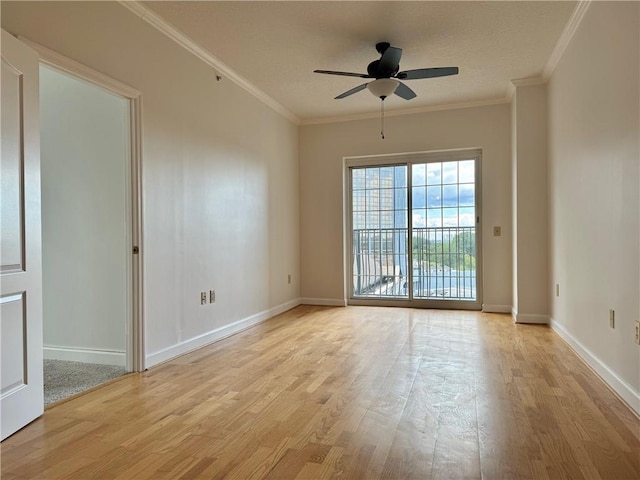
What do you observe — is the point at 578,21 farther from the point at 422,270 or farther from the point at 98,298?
the point at 98,298

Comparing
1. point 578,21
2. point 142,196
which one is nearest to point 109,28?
point 142,196

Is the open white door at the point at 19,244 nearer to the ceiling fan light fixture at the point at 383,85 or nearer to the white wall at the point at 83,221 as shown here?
the white wall at the point at 83,221

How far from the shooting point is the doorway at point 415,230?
5.39 m

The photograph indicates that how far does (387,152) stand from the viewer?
5598mm

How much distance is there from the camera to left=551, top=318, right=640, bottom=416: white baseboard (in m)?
2.21

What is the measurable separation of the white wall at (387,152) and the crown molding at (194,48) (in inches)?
42.2

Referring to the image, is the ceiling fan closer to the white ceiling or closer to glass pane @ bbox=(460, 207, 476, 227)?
the white ceiling

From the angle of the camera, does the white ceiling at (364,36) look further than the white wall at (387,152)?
No

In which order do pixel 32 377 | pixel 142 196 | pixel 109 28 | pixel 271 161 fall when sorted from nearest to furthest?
1. pixel 32 377
2. pixel 109 28
3. pixel 142 196
4. pixel 271 161

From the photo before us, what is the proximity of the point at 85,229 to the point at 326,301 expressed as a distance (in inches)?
135

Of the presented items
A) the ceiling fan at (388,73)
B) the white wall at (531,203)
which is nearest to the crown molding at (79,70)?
the ceiling fan at (388,73)

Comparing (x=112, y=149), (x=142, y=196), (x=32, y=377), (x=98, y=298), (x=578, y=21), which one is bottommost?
(x=32, y=377)

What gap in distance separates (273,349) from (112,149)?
6.69 feet

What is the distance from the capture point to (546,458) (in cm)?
173
